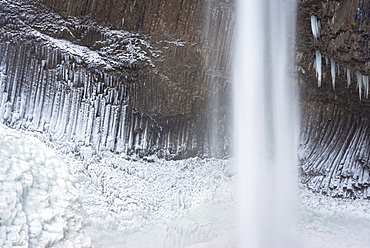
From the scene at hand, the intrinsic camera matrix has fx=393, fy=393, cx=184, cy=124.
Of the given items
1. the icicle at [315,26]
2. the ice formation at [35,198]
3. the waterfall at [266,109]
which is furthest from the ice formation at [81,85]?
the icicle at [315,26]

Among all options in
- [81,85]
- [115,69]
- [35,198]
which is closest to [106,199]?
[35,198]

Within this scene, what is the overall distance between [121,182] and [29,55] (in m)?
2.70

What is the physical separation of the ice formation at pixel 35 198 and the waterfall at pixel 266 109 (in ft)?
8.47

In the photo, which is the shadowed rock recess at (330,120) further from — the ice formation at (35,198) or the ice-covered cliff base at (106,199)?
the ice formation at (35,198)

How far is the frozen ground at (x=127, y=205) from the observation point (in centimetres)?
466

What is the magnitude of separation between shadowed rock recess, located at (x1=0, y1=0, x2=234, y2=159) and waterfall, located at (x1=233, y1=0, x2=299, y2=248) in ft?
1.29

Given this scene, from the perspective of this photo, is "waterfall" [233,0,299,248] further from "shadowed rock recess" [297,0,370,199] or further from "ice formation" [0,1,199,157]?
A: "ice formation" [0,1,199,157]

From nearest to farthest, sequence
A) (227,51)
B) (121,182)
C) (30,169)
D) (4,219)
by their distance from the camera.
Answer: (4,219) → (30,169) → (121,182) → (227,51)

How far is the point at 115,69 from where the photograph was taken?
6980 mm

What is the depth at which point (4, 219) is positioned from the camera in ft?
13.7

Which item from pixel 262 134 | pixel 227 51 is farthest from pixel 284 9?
pixel 262 134

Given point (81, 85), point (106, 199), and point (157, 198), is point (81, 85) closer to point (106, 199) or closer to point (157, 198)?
point (106, 199)

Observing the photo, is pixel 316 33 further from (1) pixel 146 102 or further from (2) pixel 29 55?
(2) pixel 29 55

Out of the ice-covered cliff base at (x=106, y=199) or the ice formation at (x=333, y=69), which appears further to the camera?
the ice formation at (x=333, y=69)
